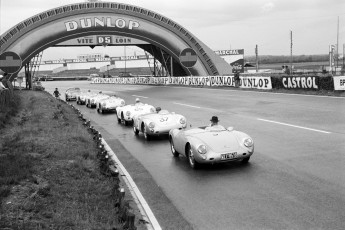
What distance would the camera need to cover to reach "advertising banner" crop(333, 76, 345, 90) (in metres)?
26.6

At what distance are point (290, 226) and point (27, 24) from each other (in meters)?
45.7

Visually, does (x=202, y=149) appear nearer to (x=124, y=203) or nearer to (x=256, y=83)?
(x=124, y=203)

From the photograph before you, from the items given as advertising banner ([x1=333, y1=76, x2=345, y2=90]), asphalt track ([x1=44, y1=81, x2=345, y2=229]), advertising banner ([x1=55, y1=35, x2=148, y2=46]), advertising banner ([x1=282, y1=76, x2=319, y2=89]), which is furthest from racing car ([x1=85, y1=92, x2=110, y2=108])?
advertising banner ([x1=55, y1=35, x2=148, y2=46])

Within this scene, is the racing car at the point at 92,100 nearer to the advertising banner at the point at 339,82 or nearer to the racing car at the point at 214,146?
the advertising banner at the point at 339,82

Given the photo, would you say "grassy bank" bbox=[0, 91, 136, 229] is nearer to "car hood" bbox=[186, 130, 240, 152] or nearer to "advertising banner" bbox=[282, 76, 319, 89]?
"car hood" bbox=[186, 130, 240, 152]

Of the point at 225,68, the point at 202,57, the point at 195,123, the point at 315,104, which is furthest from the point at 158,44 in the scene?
the point at 195,123

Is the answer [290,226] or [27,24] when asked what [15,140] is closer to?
[290,226]

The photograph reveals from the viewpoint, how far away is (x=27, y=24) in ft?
154

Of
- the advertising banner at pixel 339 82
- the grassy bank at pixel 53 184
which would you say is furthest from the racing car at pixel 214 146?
the advertising banner at pixel 339 82

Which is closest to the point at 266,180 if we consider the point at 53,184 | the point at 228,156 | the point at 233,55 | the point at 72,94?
the point at 228,156

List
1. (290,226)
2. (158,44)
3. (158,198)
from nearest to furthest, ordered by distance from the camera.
A: (290,226) < (158,198) < (158,44)

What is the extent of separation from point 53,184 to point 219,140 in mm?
3691

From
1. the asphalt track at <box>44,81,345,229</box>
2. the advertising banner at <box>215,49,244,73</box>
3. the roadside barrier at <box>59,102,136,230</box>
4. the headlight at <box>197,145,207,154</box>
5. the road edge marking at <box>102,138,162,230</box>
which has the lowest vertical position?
the road edge marking at <box>102,138,162,230</box>

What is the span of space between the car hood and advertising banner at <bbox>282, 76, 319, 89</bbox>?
66.1 ft
